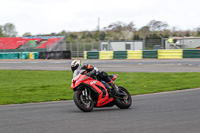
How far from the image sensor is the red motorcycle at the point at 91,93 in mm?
6930

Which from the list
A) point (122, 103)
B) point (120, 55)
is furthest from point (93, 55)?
point (122, 103)

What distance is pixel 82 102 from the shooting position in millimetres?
7043

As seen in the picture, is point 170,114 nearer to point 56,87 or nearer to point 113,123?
point 113,123

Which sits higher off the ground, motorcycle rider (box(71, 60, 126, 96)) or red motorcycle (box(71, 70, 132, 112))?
motorcycle rider (box(71, 60, 126, 96))

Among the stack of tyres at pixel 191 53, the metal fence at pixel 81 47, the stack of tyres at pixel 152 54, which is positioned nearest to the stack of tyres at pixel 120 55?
the stack of tyres at pixel 152 54

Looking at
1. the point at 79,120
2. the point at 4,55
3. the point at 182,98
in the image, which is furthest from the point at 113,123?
the point at 4,55

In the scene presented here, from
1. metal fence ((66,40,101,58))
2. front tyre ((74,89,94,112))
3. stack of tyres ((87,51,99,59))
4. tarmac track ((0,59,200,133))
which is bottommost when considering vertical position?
tarmac track ((0,59,200,133))

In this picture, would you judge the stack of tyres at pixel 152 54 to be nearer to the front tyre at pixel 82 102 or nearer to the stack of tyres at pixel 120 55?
the stack of tyres at pixel 120 55

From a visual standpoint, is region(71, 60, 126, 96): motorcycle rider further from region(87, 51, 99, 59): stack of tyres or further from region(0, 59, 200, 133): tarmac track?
region(87, 51, 99, 59): stack of tyres

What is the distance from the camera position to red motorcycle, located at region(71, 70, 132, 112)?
22.7 ft

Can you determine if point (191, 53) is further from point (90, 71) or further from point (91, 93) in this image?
point (90, 71)

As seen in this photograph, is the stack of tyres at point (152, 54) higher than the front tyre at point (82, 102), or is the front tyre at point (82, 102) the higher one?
the stack of tyres at point (152, 54)

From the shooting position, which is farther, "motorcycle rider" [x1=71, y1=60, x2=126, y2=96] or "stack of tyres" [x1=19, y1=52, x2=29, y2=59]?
"stack of tyres" [x1=19, y1=52, x2=29, y2=59]

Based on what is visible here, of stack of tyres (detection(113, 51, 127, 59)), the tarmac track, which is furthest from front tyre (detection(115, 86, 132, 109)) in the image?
stack of tyres (detection(113, 51, 127, 59))
